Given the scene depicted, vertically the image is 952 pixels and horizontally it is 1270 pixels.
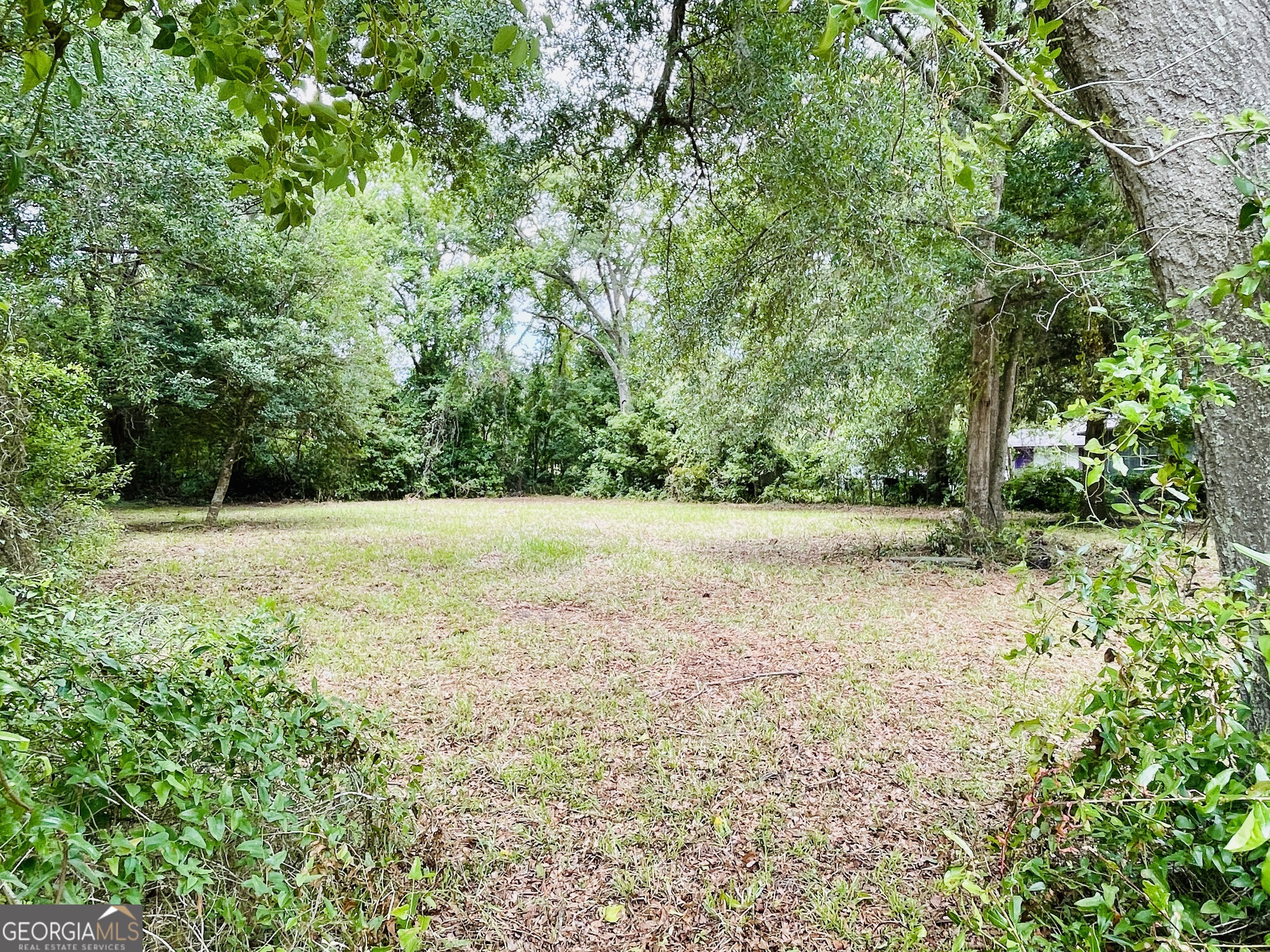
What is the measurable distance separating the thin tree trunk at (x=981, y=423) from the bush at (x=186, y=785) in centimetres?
770

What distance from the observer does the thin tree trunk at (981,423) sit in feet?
23.6

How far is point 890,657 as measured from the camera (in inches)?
154

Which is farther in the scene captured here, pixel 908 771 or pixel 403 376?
pixel 403 376

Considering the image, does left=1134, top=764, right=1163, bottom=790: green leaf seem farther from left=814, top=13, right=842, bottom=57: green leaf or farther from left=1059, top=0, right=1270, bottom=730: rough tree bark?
left=814, top=13, right=842, bottom=57: green leaf

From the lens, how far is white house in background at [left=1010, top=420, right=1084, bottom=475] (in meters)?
12.4

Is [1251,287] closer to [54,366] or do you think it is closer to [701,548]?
[54,366]

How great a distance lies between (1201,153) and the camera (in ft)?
4.61

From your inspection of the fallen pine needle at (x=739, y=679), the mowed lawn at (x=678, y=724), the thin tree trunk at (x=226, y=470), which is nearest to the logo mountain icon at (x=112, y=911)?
the mowed lawn at (x=678, y=724)

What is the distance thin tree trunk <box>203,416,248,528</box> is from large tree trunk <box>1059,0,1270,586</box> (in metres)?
11.7

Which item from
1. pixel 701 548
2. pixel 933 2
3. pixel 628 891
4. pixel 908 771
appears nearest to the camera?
pixel 933 2

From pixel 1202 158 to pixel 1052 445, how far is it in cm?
1534

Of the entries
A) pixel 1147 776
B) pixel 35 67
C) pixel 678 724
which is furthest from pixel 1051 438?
pixel 35 67

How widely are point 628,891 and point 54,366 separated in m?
5.56

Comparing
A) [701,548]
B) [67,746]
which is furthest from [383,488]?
[67,746]
